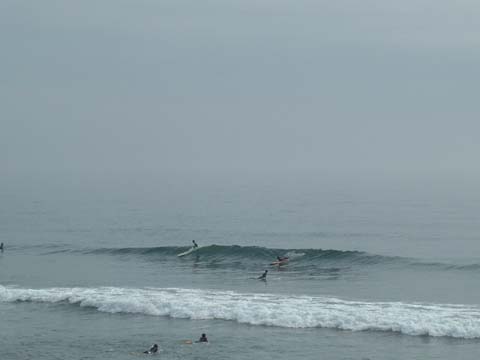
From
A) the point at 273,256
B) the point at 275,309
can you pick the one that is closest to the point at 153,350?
the point at 275,309

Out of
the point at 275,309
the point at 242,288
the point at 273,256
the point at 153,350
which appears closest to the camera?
the point at 153,350

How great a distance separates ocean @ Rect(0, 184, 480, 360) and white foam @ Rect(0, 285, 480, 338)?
8cm

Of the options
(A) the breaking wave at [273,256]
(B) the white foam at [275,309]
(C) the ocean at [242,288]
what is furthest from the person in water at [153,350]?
(A) the breaking wave at [273,256]

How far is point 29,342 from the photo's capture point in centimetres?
3086

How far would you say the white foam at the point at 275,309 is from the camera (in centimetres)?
3266

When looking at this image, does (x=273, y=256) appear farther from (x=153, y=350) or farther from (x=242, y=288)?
(x=153, y=350)

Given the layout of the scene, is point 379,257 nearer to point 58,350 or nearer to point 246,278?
point 246,278

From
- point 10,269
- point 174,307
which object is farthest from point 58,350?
point 10,269

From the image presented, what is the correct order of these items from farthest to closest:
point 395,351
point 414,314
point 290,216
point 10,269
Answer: point 290,216, point 10,269, point 414,314, point 395,351

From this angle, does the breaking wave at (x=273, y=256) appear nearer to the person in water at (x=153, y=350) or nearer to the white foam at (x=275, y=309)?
the white foam at (x=275, y=309)

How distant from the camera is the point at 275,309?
117 feet

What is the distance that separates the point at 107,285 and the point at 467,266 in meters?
22.1

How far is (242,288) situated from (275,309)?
296 inches

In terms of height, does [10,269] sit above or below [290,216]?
below
